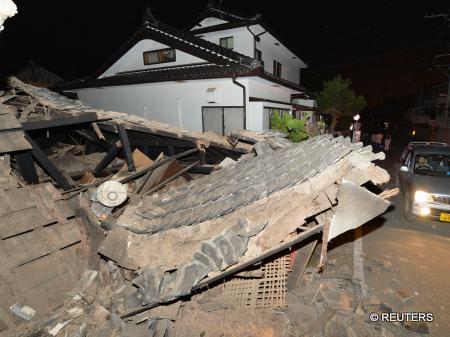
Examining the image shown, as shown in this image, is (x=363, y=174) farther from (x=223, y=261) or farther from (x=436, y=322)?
(x=436, y=322)

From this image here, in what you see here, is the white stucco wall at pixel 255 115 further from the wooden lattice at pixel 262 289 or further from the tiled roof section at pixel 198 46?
the wooden lattice at pixel 262 289

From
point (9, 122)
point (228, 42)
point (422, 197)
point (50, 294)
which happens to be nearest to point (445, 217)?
point (422, 197)

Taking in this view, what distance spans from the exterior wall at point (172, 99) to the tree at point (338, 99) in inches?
624

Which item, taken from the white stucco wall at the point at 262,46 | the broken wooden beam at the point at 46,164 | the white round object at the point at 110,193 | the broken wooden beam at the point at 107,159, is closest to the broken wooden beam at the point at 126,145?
the broken wooden beam at the point at 107,159

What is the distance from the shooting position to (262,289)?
461cm

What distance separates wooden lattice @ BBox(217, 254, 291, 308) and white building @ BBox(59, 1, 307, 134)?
31.1 feet

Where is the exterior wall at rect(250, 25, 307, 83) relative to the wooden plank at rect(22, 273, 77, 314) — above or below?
above

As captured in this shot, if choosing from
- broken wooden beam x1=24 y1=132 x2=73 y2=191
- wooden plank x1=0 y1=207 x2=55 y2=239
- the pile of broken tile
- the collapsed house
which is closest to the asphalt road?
the pile of broken tile

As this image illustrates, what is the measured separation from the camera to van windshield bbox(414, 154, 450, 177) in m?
8.86

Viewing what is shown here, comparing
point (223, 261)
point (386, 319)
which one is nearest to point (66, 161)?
point (223, 261)

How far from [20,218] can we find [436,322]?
25.8 feet

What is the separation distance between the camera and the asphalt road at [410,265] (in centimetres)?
525

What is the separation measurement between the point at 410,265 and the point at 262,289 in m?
4.47

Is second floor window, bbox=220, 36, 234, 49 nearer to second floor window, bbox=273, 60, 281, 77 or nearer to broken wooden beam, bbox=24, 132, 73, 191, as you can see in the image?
second floor window, bbox=273, 60, 281, 77
